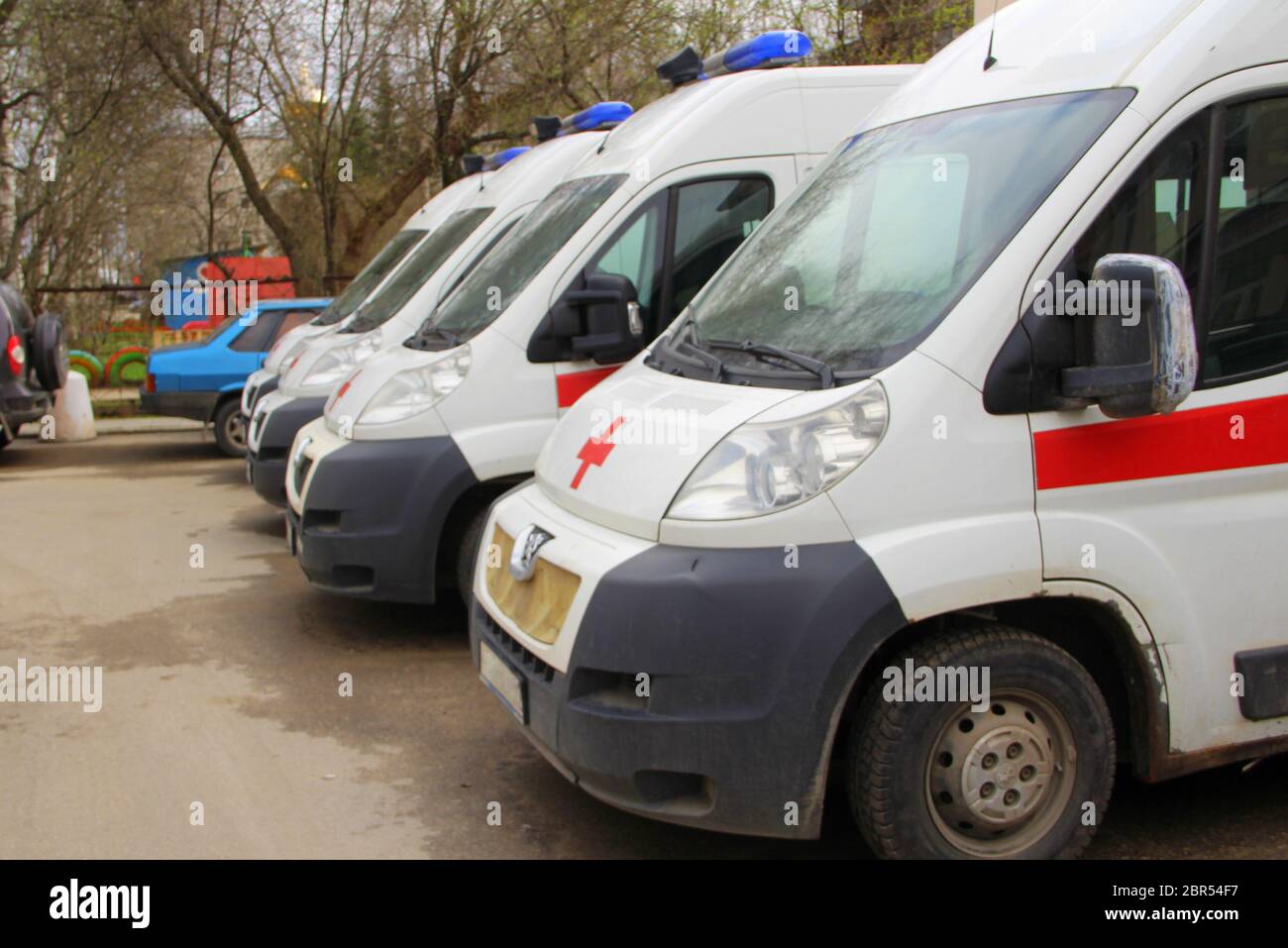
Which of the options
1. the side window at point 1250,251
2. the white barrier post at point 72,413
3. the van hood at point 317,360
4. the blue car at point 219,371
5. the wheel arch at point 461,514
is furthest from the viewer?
the white barrier post at point 72,413

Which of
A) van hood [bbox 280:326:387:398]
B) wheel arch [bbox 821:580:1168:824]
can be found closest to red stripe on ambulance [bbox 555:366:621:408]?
van hood [bbox 280:326:387:398]

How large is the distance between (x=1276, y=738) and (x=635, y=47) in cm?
1393

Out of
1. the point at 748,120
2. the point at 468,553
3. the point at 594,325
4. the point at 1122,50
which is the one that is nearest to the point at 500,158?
the point at 748,120

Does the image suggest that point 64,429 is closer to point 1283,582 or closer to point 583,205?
point 583,205

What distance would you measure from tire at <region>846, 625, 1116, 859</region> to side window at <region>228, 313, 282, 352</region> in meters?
11.0

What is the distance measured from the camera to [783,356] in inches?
160

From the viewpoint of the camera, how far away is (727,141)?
652cm

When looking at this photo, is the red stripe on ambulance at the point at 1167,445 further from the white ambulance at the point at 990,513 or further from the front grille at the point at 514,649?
the front grille at the point at 514,649

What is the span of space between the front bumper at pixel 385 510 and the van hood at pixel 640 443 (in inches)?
65.1

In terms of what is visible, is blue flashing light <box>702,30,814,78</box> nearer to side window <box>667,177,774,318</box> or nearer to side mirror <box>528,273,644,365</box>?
side window <box>667,177,774,318</box>

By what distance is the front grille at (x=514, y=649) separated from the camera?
13.0 feet

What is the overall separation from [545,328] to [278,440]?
288 cm

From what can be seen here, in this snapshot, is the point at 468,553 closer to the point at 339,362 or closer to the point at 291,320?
the point at 339,362

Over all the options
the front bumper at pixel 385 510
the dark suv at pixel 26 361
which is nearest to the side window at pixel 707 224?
the front bumper at pixel 385 510
